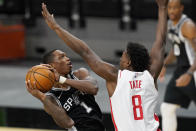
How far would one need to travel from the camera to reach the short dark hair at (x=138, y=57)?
15.2 feet

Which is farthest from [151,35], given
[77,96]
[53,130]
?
[77,96]

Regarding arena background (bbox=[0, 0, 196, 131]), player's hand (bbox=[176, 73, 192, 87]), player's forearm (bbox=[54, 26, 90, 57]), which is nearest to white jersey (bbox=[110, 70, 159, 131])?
player's forearm (bbox=[54, 26, 90, 57])

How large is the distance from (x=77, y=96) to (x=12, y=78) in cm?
686

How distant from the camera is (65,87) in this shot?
16.9 ft

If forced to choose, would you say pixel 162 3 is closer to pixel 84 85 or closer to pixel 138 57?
pixel 138 57

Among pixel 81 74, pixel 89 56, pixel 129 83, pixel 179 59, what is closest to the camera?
pixel 129 83

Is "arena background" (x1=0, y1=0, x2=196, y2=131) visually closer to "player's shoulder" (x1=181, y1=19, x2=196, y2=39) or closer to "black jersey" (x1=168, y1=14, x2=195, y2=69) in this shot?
"black jersey" (x1=168, y1=14, x2=195, y2=69)

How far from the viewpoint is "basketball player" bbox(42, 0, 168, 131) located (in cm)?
462

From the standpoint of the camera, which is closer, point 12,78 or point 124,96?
point 124,96

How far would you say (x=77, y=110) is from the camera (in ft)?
16.9

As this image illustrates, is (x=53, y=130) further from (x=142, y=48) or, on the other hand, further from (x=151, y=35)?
(x=151, y=35)

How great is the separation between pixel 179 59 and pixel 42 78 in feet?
10.3

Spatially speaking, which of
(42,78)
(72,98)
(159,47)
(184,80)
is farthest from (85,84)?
(184,80)

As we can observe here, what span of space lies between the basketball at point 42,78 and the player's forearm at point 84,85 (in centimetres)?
16
